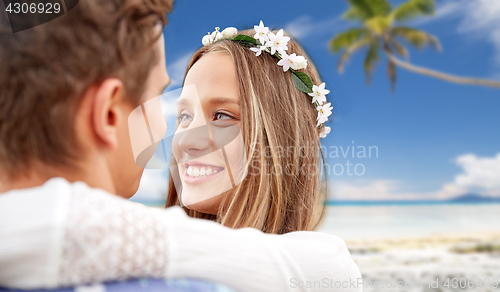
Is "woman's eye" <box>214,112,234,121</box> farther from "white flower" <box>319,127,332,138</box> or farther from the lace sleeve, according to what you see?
the lace sleeve

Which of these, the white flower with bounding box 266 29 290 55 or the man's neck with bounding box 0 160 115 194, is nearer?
the man's neck with bounding box 0 160 115 194

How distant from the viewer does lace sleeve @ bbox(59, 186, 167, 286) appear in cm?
65

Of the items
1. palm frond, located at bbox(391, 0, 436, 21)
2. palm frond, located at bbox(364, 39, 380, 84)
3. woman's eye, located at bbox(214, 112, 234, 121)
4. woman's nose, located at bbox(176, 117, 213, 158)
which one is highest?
palm frond, located at bbox(391, 0, 436, 21)

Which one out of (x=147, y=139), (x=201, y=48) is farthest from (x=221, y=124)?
(x=147, y=139)

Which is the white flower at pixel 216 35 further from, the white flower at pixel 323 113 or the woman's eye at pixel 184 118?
the white flower at pixel 323 113

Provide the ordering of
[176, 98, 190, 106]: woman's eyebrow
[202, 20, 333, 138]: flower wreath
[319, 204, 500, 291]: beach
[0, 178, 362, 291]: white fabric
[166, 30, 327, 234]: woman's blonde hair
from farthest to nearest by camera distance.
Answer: [319, 204, 500, 291]: beach, [202, 20, 333, 138]: flower wreath, [176, 98, 190, 106]: woman's eyebrow, [166, 30, 327, 234]: woman's blonde hair, [0, 178, 362, 291]: white fabric

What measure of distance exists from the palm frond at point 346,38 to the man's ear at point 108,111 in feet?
78.9

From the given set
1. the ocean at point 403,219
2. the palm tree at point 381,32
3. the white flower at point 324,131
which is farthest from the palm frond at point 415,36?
the white flower at point 324,131

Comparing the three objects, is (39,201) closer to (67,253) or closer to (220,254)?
(67,253)

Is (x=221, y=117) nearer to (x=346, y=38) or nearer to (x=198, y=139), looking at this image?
(x=198, y=139)

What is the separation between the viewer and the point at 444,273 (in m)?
14.3

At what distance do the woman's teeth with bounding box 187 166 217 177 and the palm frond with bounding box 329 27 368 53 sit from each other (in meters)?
23.1

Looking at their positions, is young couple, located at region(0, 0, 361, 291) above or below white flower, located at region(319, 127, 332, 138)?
below

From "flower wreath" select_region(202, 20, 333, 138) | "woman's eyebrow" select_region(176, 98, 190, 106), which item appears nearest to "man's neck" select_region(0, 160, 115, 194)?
"woman's eyebrow" select_region(176, 98, 190, 106)
